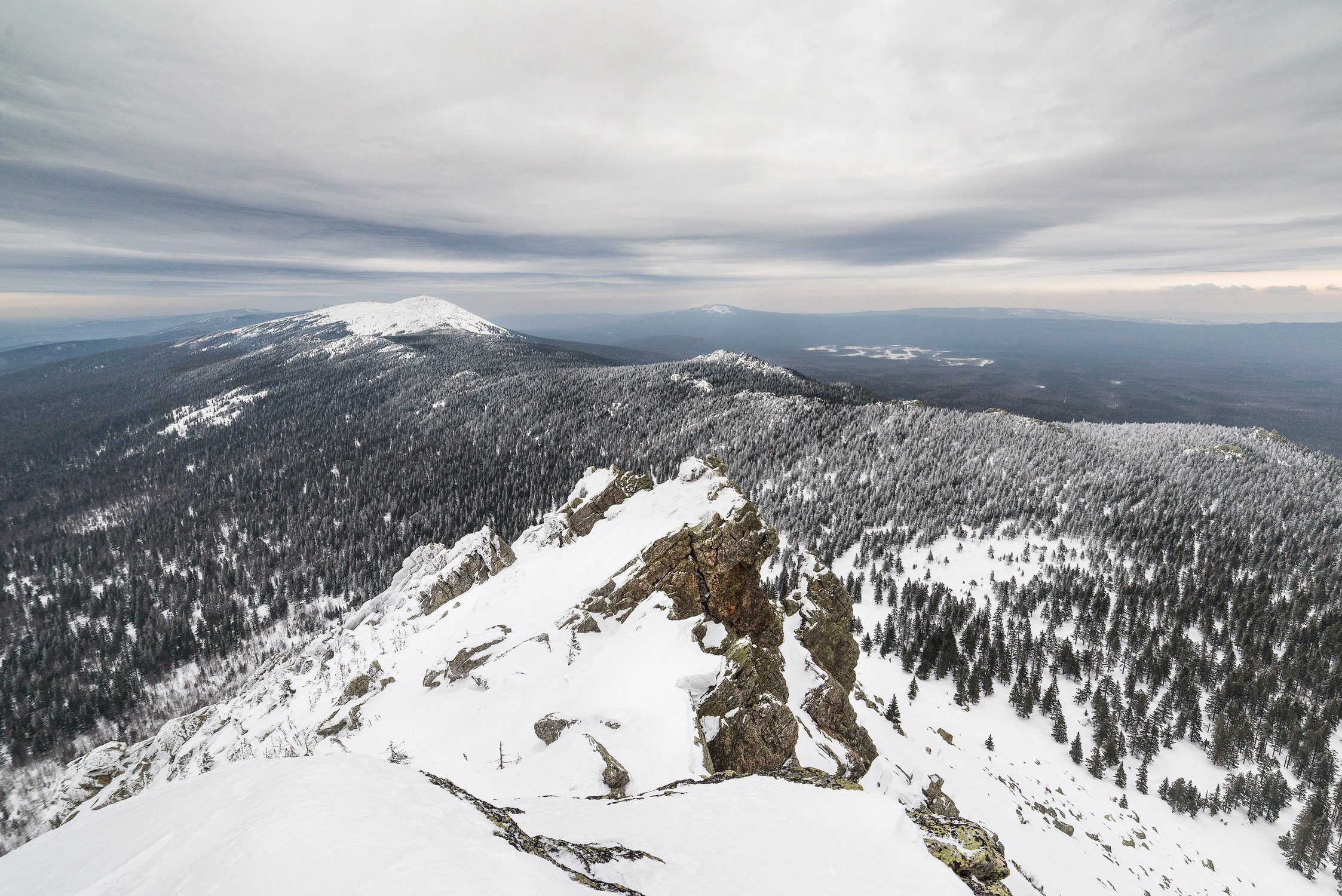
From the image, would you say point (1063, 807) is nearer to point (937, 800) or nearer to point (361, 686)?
point (937, 800)

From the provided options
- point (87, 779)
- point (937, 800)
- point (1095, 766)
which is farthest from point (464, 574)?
point (1095, 766)

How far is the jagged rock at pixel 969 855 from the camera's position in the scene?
1096 centimetres

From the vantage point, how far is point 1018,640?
314 ft

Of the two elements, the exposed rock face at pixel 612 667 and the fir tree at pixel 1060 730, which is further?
the fir tree at pixel 1060 730

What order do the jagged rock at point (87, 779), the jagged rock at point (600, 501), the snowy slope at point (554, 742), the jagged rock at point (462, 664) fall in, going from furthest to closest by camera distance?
the jagged rock at point (600, 501), the jagged rock at point (87, 779), the jagged rock at point (462, 664), the snowy slope at point (554, 742)

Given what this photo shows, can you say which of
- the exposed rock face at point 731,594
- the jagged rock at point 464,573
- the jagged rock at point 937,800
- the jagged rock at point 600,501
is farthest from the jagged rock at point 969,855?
the jagged rock at point 464,573

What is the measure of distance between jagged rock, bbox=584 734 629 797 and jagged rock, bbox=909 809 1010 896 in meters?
8.59

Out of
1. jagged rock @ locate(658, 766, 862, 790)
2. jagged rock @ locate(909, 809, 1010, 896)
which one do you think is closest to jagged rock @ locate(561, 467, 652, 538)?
jagged rock @ locate(658, 766, 862, 790)

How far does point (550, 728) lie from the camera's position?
18625mm

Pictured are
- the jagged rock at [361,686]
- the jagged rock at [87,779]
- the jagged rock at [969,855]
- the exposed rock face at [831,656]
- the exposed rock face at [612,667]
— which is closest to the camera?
the jagged rock at [969,855]

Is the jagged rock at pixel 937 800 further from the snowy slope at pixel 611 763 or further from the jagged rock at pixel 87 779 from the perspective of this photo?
the jagged rock at pixel 87 779

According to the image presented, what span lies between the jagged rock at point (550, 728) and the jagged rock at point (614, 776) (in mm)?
2610

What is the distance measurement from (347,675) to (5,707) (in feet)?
410

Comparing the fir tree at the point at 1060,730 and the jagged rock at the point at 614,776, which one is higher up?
the jagged rock at the point at 614,776
